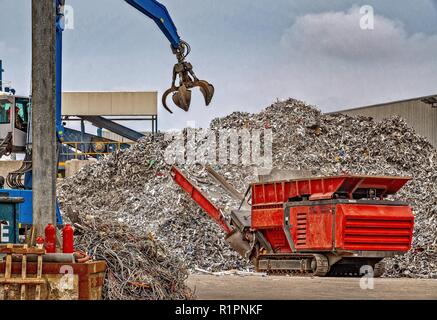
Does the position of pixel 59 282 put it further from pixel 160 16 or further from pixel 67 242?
pixel 160 16

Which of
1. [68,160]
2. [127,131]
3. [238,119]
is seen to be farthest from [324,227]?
[127,131]

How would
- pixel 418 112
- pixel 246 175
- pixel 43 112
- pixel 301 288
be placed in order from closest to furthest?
pixel 43 112 < pixel 301 288 < pixel 246 175 < pixel 418 112

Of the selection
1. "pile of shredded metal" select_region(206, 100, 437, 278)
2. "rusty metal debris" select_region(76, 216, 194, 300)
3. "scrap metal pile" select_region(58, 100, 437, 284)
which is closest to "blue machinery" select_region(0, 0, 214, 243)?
"rusty metal debris" select_region(76, 216, 194, 300)

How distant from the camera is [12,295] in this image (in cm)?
881

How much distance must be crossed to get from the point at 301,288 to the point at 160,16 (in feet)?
17.4

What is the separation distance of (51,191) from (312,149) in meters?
17.8

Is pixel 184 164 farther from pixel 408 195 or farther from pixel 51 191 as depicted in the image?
pixel 51 191

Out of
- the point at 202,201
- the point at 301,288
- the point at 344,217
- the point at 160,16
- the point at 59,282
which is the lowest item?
the point at 301,288

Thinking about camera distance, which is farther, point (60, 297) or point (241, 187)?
point (241, 187)

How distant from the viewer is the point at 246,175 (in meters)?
25.0

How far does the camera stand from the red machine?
15.7 m

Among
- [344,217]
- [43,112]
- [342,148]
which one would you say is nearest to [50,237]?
[43,112]

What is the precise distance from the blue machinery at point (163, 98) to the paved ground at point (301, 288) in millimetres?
2965
